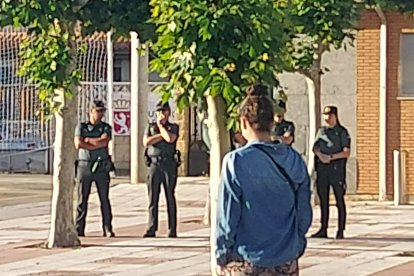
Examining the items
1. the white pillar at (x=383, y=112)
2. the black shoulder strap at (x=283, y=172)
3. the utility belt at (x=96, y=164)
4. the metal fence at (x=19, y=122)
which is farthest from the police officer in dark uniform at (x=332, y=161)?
the metal fence at (x=19, y=122)

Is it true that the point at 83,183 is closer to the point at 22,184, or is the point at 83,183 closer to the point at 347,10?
the point at 347,10

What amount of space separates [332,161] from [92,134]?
3.41m

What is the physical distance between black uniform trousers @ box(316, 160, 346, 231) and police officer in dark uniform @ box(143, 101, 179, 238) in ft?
6.80

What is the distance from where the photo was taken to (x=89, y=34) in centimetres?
1623

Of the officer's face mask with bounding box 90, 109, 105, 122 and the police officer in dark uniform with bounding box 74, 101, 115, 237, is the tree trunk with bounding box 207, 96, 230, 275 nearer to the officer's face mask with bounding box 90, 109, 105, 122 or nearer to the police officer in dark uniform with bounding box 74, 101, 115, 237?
the police officer in dark uniform with bounding box 74, 101, 115, 237

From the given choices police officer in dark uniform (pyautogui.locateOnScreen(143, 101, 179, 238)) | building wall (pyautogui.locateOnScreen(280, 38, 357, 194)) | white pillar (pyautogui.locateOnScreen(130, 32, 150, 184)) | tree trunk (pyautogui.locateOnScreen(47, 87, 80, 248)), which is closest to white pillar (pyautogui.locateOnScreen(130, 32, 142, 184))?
white pillar (pyautogui.locateOnScreen(130, 32, 150, 184))

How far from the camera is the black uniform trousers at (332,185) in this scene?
55.6 feet

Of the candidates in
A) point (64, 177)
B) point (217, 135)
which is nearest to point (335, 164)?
point (64, 177)

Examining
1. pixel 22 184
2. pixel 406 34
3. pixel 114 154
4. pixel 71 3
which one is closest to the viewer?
pixel 71 3

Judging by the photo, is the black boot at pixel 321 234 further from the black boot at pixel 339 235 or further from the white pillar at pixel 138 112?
the white pillar at pixel 138 112

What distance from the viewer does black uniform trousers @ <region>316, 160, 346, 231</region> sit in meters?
17.0

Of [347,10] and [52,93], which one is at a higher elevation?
[347,10]

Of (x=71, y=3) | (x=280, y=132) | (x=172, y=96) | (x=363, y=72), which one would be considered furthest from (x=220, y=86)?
(x=363, y=72)

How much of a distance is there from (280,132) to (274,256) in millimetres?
10260
